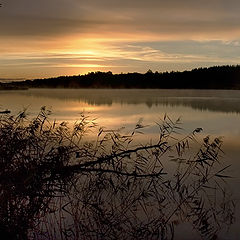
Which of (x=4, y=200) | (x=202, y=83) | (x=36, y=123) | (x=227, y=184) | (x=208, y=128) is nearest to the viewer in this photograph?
(x=4, y=200)

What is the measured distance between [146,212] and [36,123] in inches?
78.7

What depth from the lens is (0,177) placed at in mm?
4633

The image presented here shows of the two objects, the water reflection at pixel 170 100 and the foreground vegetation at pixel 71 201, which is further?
the water reflection at pixel 170 100

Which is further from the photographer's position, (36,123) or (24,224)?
(36,123)

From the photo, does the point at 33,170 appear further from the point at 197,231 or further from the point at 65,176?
the point at 197,231

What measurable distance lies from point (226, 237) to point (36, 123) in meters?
2.88

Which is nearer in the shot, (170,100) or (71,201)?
(71,201)

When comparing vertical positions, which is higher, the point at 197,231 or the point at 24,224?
the point at 24,224

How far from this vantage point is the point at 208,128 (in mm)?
17859

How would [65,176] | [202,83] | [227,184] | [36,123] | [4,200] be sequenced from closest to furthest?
[4,200]
[65,176]
[36,123]
[227,184]
[202,83]

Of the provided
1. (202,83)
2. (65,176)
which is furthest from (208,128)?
(202,83)

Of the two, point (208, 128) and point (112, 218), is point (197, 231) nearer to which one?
point (112, 218)

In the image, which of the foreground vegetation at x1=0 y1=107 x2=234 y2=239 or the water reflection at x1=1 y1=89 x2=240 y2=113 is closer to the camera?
the foreground vegetation at x1=0 y1=107 x2=234 y2=239

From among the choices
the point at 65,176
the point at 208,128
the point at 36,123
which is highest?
the point at 36,123
